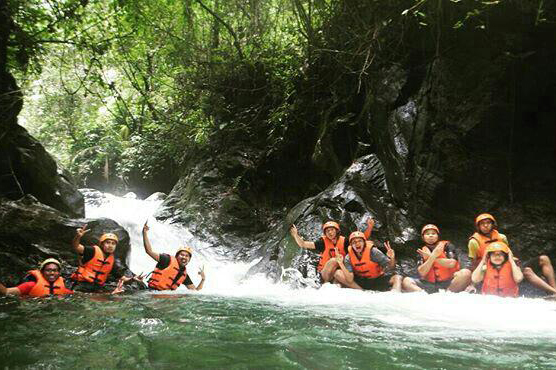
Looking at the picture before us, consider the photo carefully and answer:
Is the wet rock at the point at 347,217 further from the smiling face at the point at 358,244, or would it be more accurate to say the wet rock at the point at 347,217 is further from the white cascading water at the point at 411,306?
the smiling face at the point at 358,244

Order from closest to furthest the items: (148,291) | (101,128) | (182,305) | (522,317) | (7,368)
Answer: (7,368), (522,317), (182,305), (148,291), (101,128)

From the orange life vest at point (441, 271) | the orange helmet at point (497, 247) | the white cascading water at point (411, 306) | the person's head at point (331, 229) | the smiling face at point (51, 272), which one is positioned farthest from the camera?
the person's head at point (331, 229)

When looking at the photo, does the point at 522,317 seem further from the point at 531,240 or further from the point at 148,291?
the point at 148,291

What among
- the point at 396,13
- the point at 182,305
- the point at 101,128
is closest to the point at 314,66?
the point at 396,13

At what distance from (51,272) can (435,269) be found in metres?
6.09

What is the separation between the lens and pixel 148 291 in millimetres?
7496

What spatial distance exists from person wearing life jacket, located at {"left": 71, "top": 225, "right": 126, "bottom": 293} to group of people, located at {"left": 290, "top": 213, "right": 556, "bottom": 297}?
A: 11.3 feet

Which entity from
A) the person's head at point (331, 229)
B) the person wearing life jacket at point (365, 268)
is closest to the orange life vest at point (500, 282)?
the person wearing life jacket at point (365, 268)

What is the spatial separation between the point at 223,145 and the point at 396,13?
22.7 ft

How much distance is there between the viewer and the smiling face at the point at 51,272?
21.1 ft

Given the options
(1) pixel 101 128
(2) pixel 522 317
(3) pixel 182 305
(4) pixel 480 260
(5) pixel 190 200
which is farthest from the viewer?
(1) pixel 101 128

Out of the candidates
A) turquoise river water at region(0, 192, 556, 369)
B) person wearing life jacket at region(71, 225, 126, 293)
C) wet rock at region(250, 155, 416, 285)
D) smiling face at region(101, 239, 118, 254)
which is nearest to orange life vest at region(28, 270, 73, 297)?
turquoise river water at region(0, 192, 556, 369)

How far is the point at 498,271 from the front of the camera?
6336 millimetres

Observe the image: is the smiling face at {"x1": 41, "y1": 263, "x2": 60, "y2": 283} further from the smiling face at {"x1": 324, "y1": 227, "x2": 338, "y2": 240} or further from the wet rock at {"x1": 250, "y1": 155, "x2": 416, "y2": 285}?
the smiling face at {"x1": 324, "y1": 227, "x2": 338, "y2": 240}
